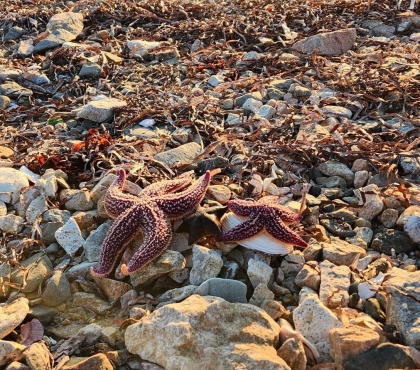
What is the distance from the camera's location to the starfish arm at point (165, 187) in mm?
3727

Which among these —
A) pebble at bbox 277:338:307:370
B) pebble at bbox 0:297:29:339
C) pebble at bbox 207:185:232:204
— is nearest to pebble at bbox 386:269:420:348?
pebble at bbox 277:338:307:370

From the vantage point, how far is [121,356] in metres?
2.99

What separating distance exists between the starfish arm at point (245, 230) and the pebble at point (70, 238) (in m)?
1.02

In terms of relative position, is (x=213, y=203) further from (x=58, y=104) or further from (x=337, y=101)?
(x=58, y=104)

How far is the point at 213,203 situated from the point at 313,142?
1.29m

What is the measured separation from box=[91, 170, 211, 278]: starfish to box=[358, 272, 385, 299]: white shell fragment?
1.20 metres

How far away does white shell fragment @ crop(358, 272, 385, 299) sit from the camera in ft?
A: 10.4

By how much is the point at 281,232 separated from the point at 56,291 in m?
1.50

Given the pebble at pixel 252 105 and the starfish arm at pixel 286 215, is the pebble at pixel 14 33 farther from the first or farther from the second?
the starfish arm at pixel 286 215

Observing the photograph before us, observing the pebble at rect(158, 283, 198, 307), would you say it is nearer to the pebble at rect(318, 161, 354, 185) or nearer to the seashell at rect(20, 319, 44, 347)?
the seashell at rect(20, 319, 44, 347)

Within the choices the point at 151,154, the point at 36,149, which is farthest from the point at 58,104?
the point at 151,154

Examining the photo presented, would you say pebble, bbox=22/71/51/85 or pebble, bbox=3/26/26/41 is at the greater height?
pebble, bbox=3/26/26/41

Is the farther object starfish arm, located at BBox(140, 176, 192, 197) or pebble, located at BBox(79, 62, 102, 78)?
pebble, located at BBox(79, 62, 102, 78)

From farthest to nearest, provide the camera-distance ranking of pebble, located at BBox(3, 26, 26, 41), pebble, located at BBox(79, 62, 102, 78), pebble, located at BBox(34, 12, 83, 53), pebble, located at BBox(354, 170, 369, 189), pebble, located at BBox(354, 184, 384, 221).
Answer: pebble, located at BBox(3, 26, 26, 41) < pebble, located at BBox(34, 12, 83, 53) < pebble, located at BBox(79, 62, 102, 78) < pebble, located at BBox(354, 170, 369, 189) < pebble, located at BBox(354, 184, 384, 221)
